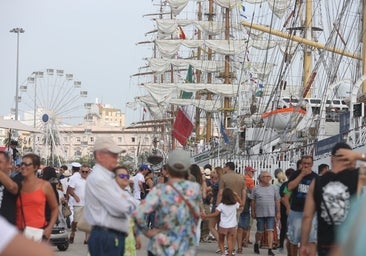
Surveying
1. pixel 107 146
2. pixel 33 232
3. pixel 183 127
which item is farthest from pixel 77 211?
pixel 183 127

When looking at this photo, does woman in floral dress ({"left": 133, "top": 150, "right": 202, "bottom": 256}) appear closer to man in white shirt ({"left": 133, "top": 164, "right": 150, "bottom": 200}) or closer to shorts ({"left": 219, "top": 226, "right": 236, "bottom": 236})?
shorts ({"left": 219, "top": 226, "right": 236, "bottom": 236})

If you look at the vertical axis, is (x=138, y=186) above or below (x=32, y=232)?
below

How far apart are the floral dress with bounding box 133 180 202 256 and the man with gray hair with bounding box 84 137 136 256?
378 millimetres

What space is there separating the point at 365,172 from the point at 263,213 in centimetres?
978

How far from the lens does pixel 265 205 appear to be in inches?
634

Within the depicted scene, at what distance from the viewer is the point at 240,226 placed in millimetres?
17406

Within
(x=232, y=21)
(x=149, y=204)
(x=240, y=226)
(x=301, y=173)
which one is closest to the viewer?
(x=149, y=204)

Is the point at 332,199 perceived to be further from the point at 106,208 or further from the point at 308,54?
the point at 308,54

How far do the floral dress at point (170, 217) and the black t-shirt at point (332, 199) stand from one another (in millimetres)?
1019

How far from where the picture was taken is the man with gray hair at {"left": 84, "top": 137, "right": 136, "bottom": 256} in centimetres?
747

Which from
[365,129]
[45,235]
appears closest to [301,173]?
[45,235]

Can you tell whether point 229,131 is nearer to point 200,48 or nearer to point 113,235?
point 200,48

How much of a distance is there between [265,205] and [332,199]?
9.13 m

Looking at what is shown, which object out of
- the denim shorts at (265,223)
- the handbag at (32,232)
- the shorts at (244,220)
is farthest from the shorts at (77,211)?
the handbag at (32,232)
